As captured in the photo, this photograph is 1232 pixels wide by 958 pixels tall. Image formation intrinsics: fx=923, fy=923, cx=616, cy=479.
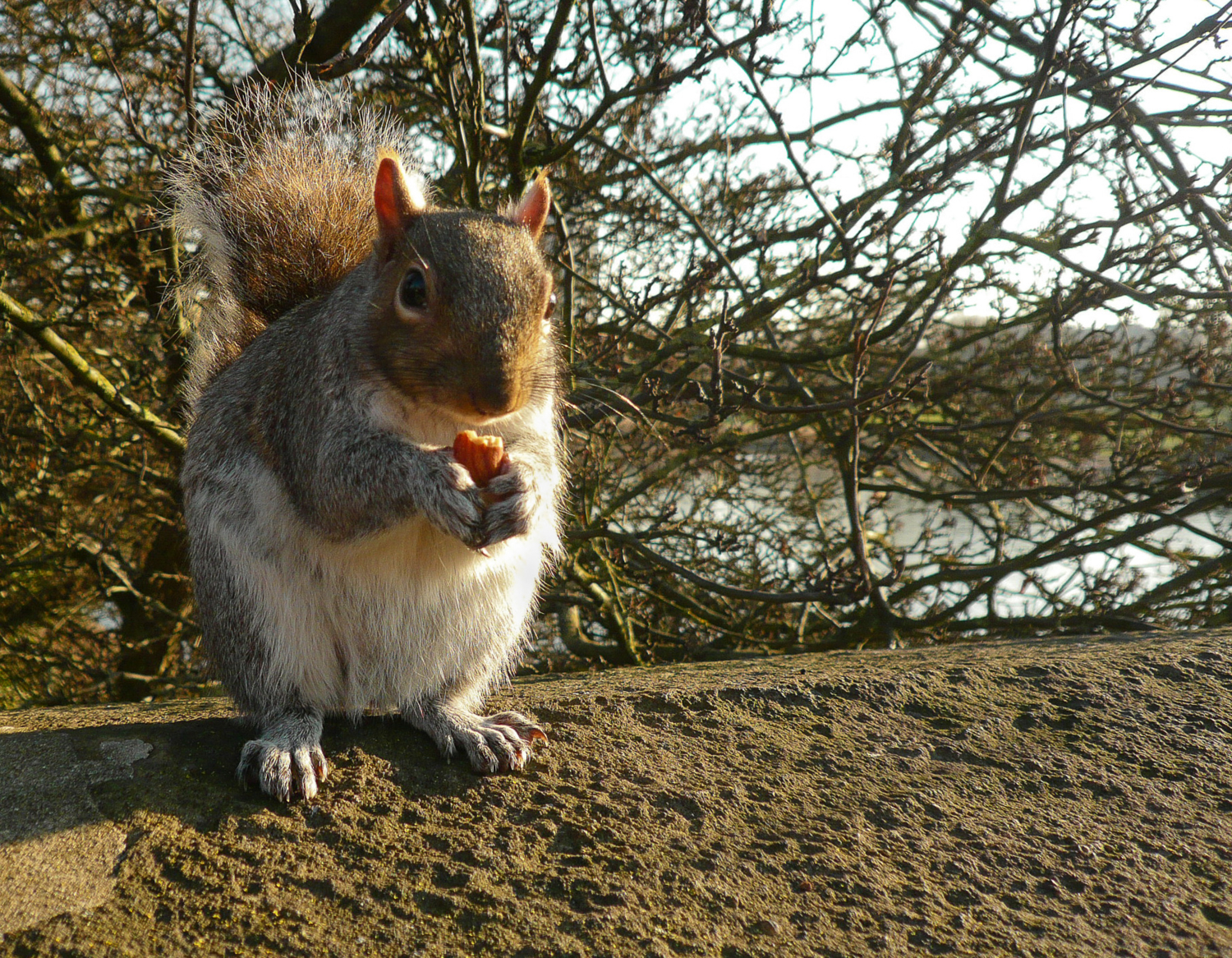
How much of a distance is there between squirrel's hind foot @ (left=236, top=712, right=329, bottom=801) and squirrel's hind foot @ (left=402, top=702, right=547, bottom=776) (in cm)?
21

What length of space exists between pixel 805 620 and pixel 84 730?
8.02 feet

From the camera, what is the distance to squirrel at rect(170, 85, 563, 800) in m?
1.67

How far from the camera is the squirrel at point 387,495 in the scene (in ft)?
5.46

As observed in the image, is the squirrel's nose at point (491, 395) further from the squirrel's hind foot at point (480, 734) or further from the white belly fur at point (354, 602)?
the squirrel's hind foot at point (480, 734)

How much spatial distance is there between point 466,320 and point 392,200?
0.43m

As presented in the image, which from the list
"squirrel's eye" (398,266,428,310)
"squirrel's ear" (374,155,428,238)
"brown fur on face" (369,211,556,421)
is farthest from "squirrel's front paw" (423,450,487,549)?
"squirrel's ear" (374,155,428,238)

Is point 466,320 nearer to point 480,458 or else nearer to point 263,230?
point 480,458

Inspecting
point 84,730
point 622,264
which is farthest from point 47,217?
point 84,730

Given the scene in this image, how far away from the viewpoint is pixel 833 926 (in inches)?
48.0

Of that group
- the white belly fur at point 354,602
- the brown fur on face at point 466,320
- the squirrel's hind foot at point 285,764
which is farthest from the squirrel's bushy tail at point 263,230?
the squirrel's hind foot at point 285,764

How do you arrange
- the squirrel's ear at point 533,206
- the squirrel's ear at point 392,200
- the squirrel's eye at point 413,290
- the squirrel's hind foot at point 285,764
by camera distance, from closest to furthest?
the squirrel's hind foot at point 285,764 < the squirrel's eye at point 413,290 < the squirrel's ear at point 392,200 < the squirrel's ear at point 533,206

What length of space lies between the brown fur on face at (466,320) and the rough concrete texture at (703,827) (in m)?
0.68

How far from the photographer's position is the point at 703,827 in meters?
1.44

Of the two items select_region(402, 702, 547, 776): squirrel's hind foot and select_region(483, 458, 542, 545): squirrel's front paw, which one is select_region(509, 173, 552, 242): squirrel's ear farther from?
select_region(402, 702, 547, 776): squirrel's hind foot
